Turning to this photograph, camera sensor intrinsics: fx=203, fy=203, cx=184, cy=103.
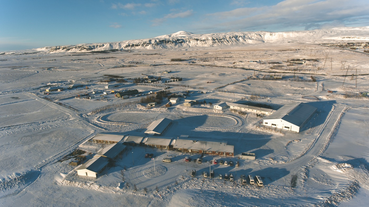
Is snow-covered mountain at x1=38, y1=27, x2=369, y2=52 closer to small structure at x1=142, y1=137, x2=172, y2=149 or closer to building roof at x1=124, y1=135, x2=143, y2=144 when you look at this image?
building roof at x1=124, y1=135, x2=143, y2=144

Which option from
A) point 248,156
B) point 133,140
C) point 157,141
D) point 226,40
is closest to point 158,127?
point 157,141

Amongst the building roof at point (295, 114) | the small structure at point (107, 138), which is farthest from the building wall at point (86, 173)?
the building roof at point (295, 114)

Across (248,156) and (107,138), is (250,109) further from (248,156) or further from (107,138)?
(107,138)

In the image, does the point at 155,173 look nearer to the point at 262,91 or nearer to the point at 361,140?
the point at 361,140

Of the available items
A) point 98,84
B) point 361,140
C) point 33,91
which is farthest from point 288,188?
point 33,91

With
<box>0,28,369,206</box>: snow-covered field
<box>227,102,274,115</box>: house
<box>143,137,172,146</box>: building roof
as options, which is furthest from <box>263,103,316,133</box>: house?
<box>143,137,172,146</box>: building roof
